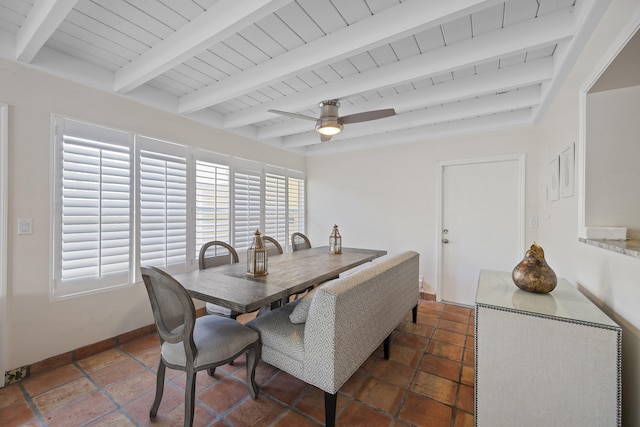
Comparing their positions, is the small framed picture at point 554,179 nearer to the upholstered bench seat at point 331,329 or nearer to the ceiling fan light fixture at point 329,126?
the upholstered bench seat at point 331,329

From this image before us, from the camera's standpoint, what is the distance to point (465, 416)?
1670 mm

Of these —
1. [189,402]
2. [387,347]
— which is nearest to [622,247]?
[387,347]

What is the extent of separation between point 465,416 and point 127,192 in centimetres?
322

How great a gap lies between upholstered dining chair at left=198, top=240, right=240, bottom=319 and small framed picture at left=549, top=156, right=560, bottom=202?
9.77 ft

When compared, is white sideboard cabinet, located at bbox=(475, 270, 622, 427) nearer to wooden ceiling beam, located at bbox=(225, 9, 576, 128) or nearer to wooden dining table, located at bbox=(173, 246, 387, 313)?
wooden dining table, located at bbox=(173, 246, 387, 313)

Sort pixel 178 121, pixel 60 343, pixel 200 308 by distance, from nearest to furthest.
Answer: pixel 60 343 < pixel 178 121 < pixel 200 308

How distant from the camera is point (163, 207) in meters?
2.81

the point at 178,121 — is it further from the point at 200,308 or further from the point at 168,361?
the point at 168,361

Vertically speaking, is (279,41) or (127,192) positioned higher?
(279,41)

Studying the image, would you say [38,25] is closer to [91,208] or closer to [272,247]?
[91,208]

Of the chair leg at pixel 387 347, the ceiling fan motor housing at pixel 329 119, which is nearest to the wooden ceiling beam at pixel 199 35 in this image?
the ceiling fan motor housing at pixel 329 119

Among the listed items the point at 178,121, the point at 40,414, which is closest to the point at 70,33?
the point at 178,121

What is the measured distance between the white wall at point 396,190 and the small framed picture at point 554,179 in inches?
31.5

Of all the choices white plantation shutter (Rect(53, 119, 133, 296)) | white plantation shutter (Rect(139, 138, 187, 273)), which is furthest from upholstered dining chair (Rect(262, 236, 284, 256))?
white plantation shutter (Rect(53, 119, 133, 296))
